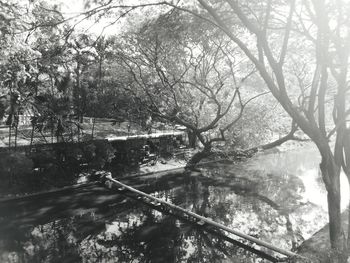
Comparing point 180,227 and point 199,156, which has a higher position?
point 199,156

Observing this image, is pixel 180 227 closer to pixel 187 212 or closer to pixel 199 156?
pixel 187 212

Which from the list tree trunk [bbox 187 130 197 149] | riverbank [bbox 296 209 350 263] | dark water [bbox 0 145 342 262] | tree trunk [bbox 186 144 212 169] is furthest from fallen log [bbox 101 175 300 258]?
tree trunk [bbox 187 130 197 149]

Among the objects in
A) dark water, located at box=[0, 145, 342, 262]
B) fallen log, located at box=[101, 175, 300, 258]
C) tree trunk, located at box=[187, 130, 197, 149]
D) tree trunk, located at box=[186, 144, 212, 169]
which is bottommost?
dark water, located at box=[0, 145, 342, 262]

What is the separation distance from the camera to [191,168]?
20.9 m

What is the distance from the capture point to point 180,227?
11.2 meters

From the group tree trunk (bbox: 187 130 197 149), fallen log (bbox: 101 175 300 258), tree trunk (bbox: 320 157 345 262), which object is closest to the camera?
tree trunk (bbox: 320 157 345 262)

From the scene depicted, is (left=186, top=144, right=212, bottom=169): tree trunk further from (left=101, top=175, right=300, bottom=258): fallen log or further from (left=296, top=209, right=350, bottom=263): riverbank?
(left=296, top=209, right=350, bottom=263): riverbank

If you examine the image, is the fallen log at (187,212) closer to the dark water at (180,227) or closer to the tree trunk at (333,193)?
the dark water at (180,227)

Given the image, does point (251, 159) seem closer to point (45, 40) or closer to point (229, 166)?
point (229, 166)

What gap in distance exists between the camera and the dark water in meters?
9.22

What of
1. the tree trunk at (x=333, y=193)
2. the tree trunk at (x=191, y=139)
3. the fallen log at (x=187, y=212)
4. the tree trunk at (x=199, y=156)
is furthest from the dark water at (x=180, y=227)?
the tree trunk at (x=191, y=139)

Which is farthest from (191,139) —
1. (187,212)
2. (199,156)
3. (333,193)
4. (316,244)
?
(333,193)

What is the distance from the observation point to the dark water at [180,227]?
9219 mm

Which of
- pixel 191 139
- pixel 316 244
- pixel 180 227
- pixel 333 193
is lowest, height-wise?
pixel 180 227
